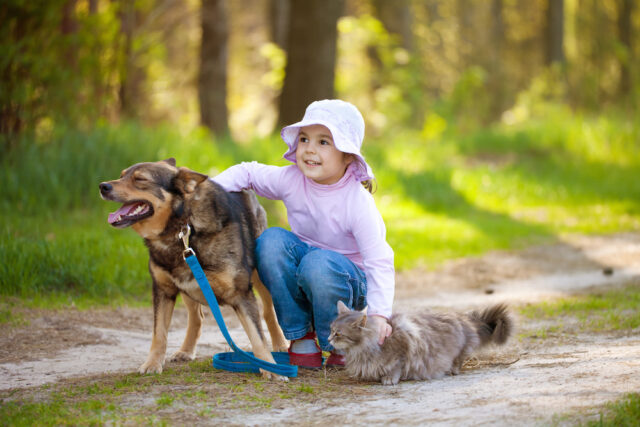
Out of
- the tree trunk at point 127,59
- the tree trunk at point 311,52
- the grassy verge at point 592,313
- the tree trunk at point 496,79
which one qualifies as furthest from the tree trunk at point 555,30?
the grassy verge at point 592,313

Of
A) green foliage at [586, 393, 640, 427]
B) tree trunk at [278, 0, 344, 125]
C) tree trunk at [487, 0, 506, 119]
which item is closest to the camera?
green foliage at [586, 393, 640, 427]

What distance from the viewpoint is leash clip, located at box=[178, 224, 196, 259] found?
406 cm

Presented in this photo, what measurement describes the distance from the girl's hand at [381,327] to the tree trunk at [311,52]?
28.3 ft

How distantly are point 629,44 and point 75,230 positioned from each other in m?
22.6

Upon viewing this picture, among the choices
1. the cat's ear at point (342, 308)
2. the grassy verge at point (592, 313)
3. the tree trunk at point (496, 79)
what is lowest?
the grassy verge at point (592, 313)

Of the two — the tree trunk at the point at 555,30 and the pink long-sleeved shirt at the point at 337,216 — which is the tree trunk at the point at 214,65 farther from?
the tree trunk at the point at 555,30

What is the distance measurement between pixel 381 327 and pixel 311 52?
9.14 meters

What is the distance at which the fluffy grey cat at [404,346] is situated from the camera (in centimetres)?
409

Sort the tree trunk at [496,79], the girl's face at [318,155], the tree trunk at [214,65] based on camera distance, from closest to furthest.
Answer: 1. the girl's face at [318,155]
2. the tree trunk at [214,65]
3. the tree trunk at [496,79]

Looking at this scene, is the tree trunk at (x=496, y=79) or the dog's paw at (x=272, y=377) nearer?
the dog's paw at (x=272, y=377)

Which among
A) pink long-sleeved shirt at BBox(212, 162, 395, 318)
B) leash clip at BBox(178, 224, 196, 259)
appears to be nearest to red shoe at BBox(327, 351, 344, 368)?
pink long-sleeved shirt at BBox(212, 162, 395, 318)

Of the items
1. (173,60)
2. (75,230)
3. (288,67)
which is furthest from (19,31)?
(173,60)

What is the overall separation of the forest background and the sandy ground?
0.81 metres

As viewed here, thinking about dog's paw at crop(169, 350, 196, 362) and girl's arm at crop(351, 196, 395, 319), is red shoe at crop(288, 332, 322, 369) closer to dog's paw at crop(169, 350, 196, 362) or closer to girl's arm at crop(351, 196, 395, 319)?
girl's arm at crop(351, 196, 395, 319)
